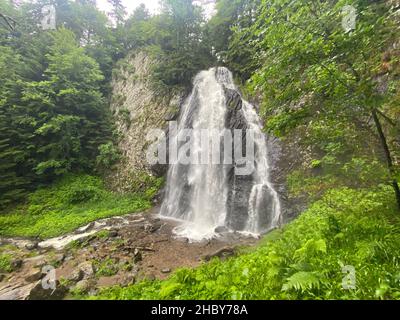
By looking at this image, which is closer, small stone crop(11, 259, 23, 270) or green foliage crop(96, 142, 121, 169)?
small stone crop(11, 259, 23, 270)

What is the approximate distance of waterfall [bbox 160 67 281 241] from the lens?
10359 millimetres

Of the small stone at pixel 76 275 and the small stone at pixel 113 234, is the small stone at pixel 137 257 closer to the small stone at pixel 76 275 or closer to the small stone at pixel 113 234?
the small stone at pixel 76 275

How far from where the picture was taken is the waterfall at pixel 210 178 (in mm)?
10359

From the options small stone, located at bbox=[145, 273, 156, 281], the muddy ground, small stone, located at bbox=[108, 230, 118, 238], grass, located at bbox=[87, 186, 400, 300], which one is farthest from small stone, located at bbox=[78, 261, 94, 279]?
grass, located at bbox=[87, 186, 400, 300]

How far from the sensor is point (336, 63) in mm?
3494

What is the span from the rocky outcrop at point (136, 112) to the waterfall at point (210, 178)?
177 cm

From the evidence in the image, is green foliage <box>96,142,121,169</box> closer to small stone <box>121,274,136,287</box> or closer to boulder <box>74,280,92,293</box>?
boulder <box>74,280,92,293</box>

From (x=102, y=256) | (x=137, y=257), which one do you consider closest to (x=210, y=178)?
(x=137, y=257)

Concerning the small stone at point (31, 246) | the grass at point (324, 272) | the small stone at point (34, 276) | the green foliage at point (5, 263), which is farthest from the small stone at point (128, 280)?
the small stone at point (31, 246)

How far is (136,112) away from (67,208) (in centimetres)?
971

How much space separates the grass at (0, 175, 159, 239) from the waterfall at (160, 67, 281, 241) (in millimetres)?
2941
